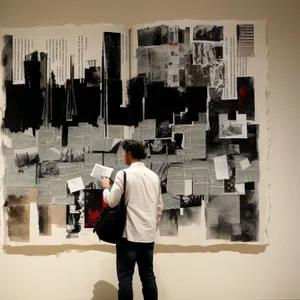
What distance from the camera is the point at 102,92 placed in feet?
8.77

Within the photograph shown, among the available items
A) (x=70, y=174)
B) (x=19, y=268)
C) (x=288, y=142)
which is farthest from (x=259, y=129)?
(x=19, y=268)

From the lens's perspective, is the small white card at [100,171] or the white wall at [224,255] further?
the white wall at [224,255]

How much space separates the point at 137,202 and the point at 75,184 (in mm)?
646

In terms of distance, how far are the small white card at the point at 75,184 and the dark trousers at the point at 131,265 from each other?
0.59 meters

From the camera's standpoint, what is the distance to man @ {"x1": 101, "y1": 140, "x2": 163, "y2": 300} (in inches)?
85.8

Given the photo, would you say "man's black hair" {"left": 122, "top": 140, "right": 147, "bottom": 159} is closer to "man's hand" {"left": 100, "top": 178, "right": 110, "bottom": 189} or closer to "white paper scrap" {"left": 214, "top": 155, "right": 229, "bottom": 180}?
"man's hand" {"left": 100, "top": 178, "right": 110, "bottom": 189}

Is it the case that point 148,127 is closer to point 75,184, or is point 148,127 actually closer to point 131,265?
point 75,184

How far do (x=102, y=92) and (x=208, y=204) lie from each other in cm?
104

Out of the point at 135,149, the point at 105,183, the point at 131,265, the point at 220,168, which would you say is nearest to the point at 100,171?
the point at 105,183

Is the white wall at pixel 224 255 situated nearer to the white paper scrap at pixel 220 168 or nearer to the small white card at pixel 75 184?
the white paper scrap at pixel 220 168

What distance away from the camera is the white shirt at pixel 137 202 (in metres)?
2.18

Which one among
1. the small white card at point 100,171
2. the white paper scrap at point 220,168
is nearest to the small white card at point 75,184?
the small white card at point 100,171

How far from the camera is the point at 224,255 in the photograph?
105 inches

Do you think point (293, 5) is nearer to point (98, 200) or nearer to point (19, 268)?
point (98, 200)
